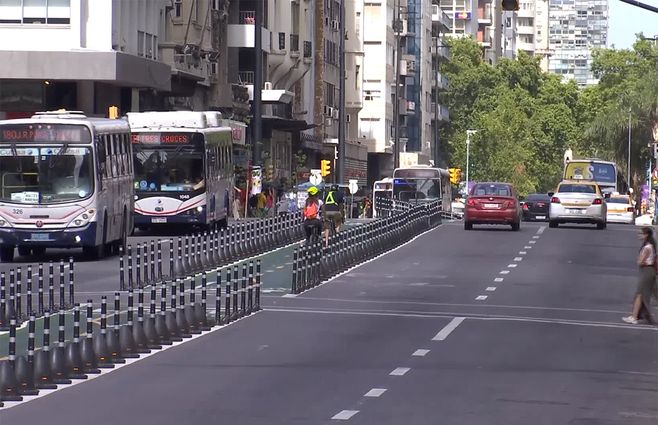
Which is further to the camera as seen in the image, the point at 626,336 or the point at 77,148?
the point at 77,148

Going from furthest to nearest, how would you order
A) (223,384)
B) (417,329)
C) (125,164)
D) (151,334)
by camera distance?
(125,164) < (417,329) < (151,334) < (223,384)

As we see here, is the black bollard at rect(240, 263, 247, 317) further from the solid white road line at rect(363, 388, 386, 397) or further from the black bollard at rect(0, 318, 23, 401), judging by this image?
the black bollard at rect(0, 318, 23, 401)

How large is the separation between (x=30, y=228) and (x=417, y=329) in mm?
14929

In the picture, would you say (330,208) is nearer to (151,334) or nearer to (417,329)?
(417,329)

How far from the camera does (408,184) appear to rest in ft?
259

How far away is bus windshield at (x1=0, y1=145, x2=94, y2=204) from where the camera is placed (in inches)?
1516

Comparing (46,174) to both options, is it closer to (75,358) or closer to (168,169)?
(168,169)

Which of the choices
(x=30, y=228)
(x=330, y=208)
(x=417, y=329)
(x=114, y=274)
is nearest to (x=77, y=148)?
(x=30, y=228)

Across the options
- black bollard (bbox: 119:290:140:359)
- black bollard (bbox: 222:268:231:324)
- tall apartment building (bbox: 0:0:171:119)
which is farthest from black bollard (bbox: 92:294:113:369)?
tall apartment building (bbox: 0:0:171:119)

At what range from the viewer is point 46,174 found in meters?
38.8

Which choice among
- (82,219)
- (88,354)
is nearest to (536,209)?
(82,219)

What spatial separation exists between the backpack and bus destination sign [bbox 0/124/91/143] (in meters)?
5.25

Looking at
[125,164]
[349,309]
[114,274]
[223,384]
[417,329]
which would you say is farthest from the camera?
[125,164]

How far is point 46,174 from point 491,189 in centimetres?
2083
